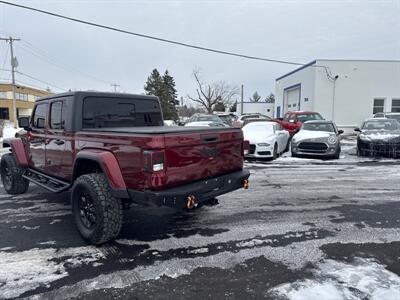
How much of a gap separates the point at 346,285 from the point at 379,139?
10.4 metres

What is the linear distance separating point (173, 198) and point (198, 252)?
2.76 ft

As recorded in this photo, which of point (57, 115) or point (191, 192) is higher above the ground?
point (57, 115)

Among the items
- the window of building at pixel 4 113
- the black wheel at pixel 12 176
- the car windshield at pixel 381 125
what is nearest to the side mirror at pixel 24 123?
the black wheel at pixel 12 176

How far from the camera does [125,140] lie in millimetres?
3529

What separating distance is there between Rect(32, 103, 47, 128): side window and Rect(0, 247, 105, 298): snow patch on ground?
2.42 meters

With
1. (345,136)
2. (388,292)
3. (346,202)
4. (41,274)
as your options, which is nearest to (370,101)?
(345,136)

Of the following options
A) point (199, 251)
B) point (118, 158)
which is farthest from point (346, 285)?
point (118, 158)

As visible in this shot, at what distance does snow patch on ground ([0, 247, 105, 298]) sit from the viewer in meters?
3.07

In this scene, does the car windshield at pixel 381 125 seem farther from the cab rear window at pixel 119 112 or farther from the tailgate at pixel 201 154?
the cab rear window at pixel 119 112

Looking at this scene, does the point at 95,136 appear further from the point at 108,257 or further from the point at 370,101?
the point at 370,101

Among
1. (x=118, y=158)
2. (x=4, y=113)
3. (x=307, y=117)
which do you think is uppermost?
(x=4, y=113)

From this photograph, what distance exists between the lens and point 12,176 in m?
6.30

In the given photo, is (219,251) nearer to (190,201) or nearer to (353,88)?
(190,201)

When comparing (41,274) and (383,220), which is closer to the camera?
(41,274)
